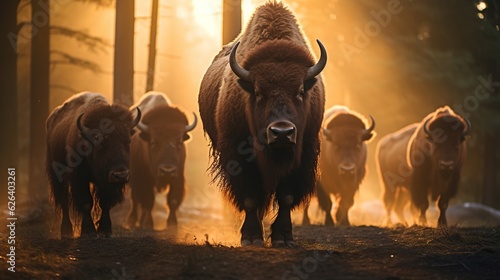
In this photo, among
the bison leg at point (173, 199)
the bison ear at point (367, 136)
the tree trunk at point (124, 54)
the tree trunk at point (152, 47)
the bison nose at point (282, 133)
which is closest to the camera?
the bison nose at point (282, 133)

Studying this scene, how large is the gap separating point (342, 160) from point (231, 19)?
3.85m

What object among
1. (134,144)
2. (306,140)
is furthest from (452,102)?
(306,140)

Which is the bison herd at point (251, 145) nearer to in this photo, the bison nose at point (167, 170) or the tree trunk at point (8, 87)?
the bison nose at point (167, 170)

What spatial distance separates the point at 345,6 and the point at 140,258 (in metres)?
16.6

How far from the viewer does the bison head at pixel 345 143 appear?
40.0ft

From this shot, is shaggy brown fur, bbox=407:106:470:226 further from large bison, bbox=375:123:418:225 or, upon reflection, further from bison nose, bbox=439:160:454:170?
large bison, bbox=375:123:418:225

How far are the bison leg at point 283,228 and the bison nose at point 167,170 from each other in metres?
4.80

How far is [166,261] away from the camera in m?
5.80

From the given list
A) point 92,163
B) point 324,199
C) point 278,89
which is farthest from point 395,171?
point 278,89

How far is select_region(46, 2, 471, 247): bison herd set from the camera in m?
7.13

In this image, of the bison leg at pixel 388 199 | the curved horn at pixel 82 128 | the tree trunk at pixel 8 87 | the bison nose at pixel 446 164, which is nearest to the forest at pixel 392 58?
the tree trunk at pixel 8 87

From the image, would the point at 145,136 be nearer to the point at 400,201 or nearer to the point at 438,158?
the point at 438,158

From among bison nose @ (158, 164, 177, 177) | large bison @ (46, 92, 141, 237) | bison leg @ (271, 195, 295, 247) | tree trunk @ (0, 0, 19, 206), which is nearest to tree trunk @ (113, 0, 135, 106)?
tree trunk @ (0, 0, 19, 206)

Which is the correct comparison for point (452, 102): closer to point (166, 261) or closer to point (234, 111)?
point (234, 111)
